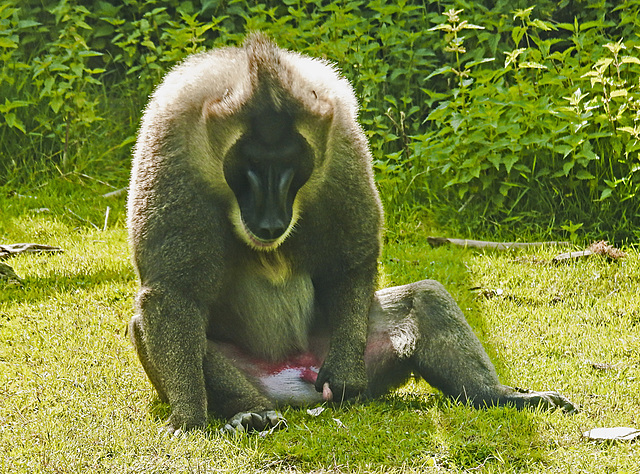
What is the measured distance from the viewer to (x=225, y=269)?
450 cm

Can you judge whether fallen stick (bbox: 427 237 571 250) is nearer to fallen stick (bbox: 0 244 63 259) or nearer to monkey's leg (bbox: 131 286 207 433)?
fallen stick (bbox: 0 244 63 259)

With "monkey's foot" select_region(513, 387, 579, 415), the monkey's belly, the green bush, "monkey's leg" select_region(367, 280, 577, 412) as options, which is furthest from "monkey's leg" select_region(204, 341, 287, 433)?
the green bush

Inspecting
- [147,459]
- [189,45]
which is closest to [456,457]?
[147,459]

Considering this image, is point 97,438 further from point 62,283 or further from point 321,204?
point 62,283

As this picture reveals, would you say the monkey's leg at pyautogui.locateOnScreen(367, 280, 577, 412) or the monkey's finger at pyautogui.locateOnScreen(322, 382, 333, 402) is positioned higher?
the monkey's leg at pyautogui.locateOnScreen(367, 280, 577, 412)

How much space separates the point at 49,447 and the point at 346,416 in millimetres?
1428

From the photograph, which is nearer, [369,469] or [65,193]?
[369,469]

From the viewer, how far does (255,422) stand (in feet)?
14.0

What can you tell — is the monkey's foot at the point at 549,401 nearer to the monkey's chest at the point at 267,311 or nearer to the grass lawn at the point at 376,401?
the grass lawn at the point at 376,401

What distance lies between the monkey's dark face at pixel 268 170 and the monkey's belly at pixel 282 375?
2.87ft

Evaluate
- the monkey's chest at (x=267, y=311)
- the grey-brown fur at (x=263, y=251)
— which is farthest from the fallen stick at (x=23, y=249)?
the monkey's chest at (x=267, y=311)

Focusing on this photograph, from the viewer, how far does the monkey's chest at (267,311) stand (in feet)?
15.4

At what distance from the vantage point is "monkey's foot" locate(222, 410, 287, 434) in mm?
4223

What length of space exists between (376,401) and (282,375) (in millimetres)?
525
